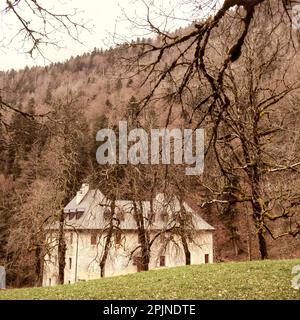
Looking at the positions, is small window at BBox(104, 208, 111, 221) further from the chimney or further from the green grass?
the chimney

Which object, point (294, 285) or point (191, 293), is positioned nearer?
point (294, 285)

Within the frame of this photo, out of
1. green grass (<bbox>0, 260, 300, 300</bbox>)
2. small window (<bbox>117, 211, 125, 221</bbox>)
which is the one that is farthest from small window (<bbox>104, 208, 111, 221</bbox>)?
green grass (<bbox>0, 260, 300, 300</bbox>)

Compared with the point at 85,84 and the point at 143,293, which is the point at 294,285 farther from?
the point at 85,84

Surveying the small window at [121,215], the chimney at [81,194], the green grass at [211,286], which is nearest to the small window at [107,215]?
the small window at [121,215]

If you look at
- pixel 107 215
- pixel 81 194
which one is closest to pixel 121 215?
pixel 107 215

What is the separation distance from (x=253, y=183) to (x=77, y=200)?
33476 millimetres

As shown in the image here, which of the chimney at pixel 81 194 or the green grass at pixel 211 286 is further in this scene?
the chimney at pixel 81 194

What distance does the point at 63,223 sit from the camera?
81.1ft

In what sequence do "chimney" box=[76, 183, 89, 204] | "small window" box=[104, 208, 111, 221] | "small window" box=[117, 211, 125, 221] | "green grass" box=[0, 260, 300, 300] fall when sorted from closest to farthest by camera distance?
"green grass" box=[0, 260, 300, 300]
"small window" box=[117, 211, 125, 221]
"small window" box=[104, 208, 111, 221]
"chimney" box=[76, 183, 89, 204]

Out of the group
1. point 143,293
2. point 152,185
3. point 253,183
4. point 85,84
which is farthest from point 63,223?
point 85,84

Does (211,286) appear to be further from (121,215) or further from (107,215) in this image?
(107,215)

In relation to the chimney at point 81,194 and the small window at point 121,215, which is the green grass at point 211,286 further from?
the chimney at point 81,194

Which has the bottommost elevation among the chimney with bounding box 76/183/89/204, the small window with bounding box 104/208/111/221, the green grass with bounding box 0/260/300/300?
the green grass with bounding box 0/260/300/300

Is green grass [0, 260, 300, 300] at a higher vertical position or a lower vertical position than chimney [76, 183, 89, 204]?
lower
